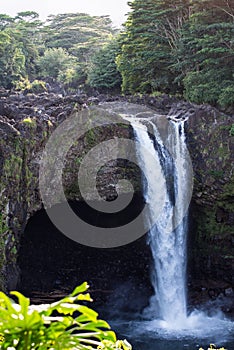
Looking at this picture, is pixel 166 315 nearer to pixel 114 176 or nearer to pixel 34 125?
pixel 114 176

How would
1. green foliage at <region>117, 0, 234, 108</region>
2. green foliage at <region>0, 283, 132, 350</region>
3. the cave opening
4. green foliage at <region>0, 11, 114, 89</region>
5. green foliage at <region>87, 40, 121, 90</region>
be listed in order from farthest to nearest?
green foliage at <region>0, 11, 114, 89</region> < green foliage at <region>87, 40, 121, 90</region> < green foliage at <region>117, 0, 234, 108</region> < the cave opening < green foliage at <region>0, 283, 132, 350</region>

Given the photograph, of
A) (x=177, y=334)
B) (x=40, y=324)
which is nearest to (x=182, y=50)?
(x=177, y=334)

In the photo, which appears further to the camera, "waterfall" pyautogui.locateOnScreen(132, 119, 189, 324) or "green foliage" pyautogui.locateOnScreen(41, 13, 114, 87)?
"green foliage" pyautogui.locateOnScreen(41, 13, 114, 87)

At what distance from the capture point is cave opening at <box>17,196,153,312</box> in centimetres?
1499

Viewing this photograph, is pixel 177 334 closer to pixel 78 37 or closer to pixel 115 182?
pixel 115 182

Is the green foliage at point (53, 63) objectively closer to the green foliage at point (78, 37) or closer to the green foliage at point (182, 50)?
the green foliage at point (78, 37)

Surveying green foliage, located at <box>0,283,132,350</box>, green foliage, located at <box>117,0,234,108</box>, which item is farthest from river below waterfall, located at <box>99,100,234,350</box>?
green foliage, located at <box>0,283,132,350</box>

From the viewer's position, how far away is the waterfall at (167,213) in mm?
15906

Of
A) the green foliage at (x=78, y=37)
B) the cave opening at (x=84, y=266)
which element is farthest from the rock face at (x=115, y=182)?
the green foliage at (x=78, y=37)

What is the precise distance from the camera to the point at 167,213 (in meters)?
16.4

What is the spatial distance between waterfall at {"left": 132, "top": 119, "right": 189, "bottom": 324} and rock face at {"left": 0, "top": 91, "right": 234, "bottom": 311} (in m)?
0.34

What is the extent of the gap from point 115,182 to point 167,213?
7.74ft

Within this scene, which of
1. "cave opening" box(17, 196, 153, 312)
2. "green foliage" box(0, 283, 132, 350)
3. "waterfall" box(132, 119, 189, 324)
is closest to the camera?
"green foliage" box(0, 283, 132, 350)

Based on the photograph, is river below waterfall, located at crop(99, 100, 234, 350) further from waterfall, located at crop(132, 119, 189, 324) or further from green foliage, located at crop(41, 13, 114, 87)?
green foliage, located at crop(41, 13, 114, 87)
